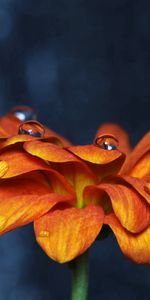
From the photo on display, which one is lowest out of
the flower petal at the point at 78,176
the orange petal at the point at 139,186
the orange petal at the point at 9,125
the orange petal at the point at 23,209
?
the orange petal at the point at 23,209

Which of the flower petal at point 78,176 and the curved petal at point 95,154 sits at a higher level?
the curved petal at point 95,154

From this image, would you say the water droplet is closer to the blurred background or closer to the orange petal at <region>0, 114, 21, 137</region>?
the orange petal at <region>0, 114, 21, 137</region>

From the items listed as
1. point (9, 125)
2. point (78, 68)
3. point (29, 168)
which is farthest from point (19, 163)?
point (78, 68)

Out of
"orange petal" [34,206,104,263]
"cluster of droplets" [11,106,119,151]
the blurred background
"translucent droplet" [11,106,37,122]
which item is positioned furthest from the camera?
the blurred background

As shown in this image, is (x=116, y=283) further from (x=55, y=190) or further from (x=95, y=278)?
(x=55, y=190)

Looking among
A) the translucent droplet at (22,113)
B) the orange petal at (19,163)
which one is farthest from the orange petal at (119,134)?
the orange petal at (19,163)

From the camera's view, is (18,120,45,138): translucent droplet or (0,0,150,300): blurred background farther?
(0,0,150,300): blurred background

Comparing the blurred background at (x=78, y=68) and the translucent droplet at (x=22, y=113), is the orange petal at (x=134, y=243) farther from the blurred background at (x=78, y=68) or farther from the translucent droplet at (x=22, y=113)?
the blurred background at (x=78, y=68)

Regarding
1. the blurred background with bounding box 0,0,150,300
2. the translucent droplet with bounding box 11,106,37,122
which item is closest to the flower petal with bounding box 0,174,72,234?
the translucent droplet with bounding box 11,106,37,122
